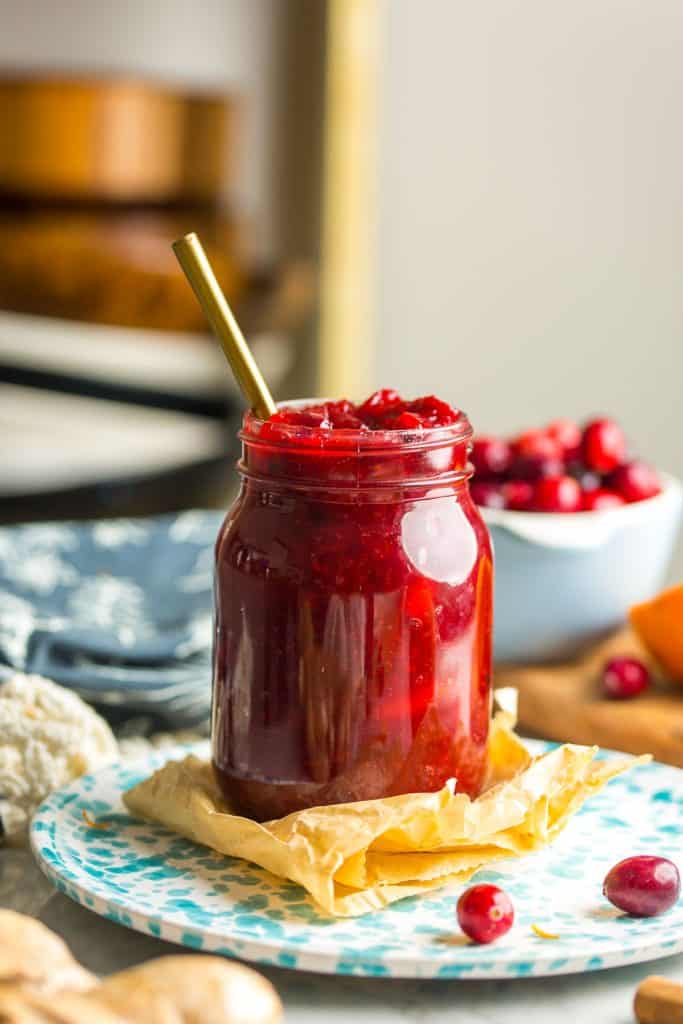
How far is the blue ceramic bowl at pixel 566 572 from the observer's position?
3.66 ft

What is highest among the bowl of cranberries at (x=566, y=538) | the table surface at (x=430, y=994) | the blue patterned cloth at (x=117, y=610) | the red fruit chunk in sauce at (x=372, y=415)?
the red fruit chunk in sauce at (x=372, y=415)

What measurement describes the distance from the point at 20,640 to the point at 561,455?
1.57 ft

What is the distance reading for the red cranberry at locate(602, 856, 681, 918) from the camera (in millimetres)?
694

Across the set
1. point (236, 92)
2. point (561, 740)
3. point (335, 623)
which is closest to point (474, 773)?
point (335, 623)

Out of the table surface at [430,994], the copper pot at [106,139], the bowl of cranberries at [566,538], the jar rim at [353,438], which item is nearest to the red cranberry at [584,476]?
the bowl of cranberries at [566,538]

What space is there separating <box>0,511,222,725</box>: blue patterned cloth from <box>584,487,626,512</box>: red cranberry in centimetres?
32

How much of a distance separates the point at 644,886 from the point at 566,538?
0.45 metres

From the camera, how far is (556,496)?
3.75ft

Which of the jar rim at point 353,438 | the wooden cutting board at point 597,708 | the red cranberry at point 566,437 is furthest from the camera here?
the red cranberry at point 566,437

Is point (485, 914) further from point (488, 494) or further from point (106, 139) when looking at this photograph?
point (106, 139)

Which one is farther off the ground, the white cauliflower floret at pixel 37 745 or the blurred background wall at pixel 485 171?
the blurred background wall at pixel 485 171

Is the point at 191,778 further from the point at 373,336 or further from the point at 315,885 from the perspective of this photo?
the point at 373,336

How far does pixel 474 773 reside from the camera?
813 millimetres

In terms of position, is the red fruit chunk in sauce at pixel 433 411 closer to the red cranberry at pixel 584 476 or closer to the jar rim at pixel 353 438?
the jar rim at pixel 353 438
